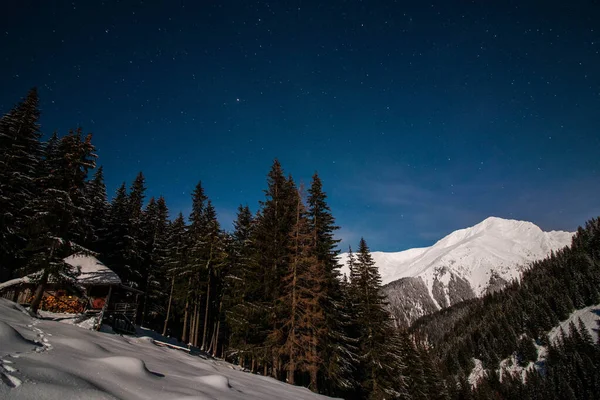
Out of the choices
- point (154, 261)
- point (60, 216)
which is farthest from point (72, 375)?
point (154, 261)

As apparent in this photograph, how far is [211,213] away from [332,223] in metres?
18.3

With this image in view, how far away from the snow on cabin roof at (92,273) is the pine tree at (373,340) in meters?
22.7

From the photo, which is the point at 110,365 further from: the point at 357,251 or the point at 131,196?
the point at 131,196

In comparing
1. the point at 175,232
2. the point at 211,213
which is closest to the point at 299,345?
the point at 211,213

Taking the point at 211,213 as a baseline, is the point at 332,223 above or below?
below

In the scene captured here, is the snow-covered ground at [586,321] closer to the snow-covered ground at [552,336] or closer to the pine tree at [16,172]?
the snow-covered ground at [552,336]

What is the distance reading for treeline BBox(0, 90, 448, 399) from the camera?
21.1m

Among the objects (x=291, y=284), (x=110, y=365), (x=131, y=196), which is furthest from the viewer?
(x=131, y=196)

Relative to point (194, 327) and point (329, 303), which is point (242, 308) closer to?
point (329, 303)

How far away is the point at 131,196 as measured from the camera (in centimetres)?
4531

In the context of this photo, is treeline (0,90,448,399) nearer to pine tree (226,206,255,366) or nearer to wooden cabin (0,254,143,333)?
pine tree (226,206,255,366)

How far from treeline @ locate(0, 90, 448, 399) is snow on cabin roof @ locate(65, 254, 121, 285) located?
212 cm

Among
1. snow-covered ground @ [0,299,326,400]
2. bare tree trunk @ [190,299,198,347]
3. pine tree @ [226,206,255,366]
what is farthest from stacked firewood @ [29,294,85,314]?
snow-covered ground @ [0,299,326,400]

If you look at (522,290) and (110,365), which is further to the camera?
(522,290)
